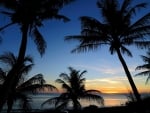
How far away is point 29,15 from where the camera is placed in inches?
507

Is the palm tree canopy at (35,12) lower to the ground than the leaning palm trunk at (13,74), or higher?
higher

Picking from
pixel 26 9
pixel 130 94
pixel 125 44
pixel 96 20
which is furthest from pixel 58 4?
pixel 130 94

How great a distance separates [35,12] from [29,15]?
1.86ft

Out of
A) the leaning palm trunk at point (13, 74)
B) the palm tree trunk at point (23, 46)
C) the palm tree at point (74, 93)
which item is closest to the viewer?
the leaning palm trunk at point (13, 74)

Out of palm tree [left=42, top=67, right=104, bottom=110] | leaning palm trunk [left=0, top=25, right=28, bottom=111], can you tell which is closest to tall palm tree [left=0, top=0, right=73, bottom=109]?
leaning palm trunk [left=0, top=25, right=28, bottom=111]

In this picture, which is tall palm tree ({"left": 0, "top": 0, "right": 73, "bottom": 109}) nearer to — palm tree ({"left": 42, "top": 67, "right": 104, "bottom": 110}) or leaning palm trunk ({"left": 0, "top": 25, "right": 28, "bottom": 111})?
leaning palm trunk ({"left": 0, "top": 25, "right": 28, "bottom": 111})

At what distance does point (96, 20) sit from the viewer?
16.5m

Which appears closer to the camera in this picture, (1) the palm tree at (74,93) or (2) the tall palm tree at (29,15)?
(2) the tall palm tree at (29,15)

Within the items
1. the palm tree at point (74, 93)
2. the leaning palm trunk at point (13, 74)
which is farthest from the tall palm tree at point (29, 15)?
the palm tree at point (74, 93)

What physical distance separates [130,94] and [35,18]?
10300 millimetres

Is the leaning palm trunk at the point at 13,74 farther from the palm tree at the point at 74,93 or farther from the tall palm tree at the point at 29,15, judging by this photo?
the palm tree at the point at 74,93

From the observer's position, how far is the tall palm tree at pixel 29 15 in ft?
40.6

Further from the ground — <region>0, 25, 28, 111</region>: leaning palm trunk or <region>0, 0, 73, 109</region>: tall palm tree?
<region>0, 0, 73, 109</region>: tall palm tree

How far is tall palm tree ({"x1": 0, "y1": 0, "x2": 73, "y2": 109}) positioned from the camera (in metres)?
12.4
